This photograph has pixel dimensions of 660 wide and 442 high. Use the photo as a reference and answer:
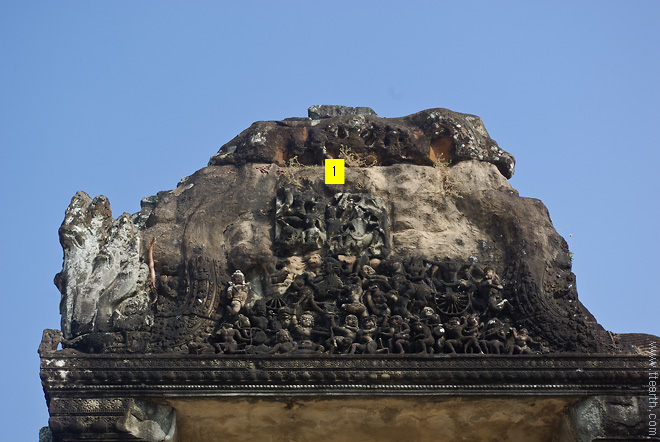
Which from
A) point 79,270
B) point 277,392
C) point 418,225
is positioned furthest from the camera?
point 418,225

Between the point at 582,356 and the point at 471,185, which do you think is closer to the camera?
the point at 582,356

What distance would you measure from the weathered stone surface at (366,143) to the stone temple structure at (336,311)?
0.02 metres

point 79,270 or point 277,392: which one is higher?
point 79,270

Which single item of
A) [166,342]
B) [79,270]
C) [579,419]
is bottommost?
[579,419]

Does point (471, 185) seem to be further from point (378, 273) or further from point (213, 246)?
point (213, 246)

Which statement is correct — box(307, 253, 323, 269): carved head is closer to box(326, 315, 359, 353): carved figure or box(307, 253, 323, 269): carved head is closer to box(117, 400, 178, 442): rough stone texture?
box(326, 315, 359, 353): carved figure

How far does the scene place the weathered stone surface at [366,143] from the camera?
1282cm

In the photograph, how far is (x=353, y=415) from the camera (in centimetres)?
1093

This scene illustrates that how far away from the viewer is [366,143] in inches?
511

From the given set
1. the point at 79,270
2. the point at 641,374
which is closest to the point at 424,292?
the point at 641,374

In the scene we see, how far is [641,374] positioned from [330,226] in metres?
3.45

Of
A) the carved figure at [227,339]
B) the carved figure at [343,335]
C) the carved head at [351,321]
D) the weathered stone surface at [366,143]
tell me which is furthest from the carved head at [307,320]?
the weathered stone surface at [366,143]

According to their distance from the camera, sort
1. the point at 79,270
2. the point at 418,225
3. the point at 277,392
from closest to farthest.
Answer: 1. the point at 277,392
2. the point at 79,270
3. the point at 418,225

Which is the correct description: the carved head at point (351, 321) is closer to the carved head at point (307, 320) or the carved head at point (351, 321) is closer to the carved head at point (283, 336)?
the carved head at point (307, 320)
